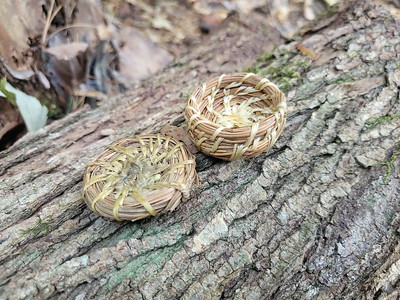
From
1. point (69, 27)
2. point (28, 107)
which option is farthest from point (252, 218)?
point (69, 27)

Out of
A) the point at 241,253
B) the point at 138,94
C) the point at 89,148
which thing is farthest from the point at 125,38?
the point at 241,253

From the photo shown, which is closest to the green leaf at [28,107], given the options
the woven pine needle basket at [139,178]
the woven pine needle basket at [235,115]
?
the woven pine needle basket at [139,178]

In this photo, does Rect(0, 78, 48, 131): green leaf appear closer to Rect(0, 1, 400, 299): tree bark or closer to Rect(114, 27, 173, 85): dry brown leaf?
Rect(0, 1, 400, 299): tree bark

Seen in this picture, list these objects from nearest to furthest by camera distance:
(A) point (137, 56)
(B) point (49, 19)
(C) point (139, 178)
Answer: (C) point (139, 178)
(B) point (49, 19)
(A) point (137, 56)

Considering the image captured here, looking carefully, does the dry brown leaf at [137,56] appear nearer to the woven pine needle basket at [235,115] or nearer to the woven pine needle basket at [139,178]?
the woven pine needle basket at [235,115]

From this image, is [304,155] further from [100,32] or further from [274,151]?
[100,32]

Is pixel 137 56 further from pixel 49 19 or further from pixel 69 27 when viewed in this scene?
pixel 49 19

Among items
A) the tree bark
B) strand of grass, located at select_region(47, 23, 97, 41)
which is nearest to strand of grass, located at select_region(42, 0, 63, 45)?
strand of grass, located at select_region(47, 23, 97, 41)
